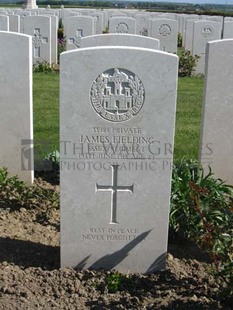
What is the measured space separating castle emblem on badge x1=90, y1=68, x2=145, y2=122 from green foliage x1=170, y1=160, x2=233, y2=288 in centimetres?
66

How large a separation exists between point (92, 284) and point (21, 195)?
1.61m

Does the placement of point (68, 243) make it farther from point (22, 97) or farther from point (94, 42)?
point (94, 42)

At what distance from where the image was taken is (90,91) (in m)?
3.60

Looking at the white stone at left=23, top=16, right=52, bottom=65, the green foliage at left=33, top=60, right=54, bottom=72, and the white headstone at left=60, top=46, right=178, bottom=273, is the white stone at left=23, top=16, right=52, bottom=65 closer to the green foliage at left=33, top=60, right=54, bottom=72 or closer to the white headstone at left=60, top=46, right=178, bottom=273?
the green foliage at left=33, top=60, right=54, bottom=72

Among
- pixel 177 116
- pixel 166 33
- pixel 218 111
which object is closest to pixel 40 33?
pixel 166 33

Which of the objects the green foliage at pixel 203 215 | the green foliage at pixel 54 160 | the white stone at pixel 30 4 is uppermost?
the white stone at pixel 30 4

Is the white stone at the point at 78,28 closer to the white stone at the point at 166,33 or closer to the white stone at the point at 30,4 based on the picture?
the white stone at the point at 166,33

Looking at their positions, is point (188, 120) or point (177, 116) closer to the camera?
point (188, 120)

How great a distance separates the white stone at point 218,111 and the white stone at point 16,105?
176cm

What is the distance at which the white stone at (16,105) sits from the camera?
5.25 meters

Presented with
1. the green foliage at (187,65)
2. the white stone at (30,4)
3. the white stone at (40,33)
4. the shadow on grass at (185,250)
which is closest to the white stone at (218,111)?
the shadow on grass at (185,250)

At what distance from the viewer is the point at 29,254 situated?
4.18 metres

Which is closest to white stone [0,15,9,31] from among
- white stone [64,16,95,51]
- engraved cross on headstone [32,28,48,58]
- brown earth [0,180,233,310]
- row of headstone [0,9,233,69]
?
row of headstone [0,9,233,69]

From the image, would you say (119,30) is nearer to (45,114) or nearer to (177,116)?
(177,116)
